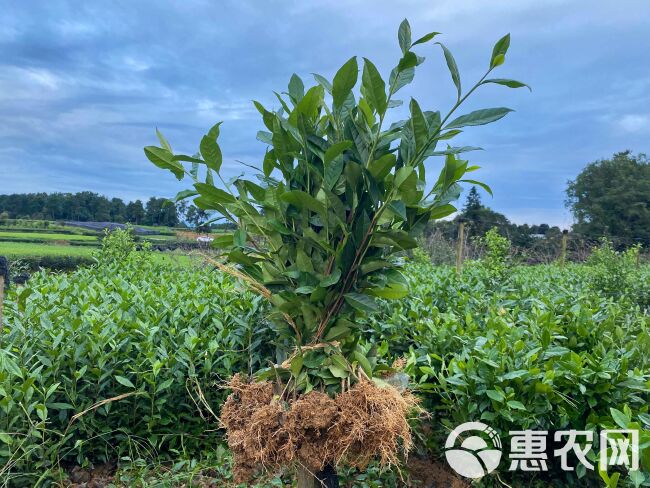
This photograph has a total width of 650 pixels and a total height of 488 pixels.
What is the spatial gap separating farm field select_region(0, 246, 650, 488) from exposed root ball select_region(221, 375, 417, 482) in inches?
28.2

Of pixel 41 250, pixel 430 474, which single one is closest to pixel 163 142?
pixel 430 474

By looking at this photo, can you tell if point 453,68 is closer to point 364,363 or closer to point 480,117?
point 480,117

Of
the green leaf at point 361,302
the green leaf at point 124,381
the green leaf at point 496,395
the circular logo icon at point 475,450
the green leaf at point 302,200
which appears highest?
the green leaf at point 302,200

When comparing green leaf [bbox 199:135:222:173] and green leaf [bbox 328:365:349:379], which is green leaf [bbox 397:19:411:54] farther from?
green leaf [bbox 328:365:349:379]

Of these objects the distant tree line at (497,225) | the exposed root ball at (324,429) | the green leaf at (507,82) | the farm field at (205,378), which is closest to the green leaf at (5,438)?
the farm field at (205,378)

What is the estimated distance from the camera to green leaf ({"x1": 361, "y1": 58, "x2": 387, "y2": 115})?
1.54 meters

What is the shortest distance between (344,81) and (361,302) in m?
0.70

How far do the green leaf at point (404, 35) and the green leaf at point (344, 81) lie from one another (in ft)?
0.47

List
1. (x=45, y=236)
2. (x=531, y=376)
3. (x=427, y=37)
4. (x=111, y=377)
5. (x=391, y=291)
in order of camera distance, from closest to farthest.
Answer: (x=427, y=37)
(x=391, y=291)
(x=531, y=376)
(x=111, y=377)
(x=45, y=236)

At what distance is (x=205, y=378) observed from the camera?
3178 mm

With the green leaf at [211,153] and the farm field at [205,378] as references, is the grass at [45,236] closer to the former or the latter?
the farm field at [205,378]

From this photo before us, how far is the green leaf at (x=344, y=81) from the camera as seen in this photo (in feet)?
5.10

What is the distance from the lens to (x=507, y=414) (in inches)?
100

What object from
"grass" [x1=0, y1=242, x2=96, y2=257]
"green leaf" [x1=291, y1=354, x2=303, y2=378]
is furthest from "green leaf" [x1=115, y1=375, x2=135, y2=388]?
"grass" [x1=0, y1=242, x2=96, y2=257]
